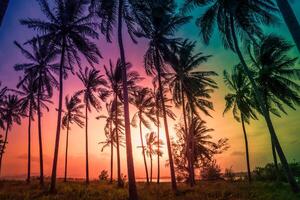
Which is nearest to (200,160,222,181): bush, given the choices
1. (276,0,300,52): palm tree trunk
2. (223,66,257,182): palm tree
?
(223,66,257,182): palm tree

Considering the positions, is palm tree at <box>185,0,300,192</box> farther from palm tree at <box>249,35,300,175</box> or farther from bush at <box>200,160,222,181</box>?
bush at <box>200,160,222,181</box>

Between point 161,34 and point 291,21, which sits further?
point 161,34

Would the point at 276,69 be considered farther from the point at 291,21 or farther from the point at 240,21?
the point at 291,21

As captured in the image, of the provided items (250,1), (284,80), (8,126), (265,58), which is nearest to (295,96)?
(284,80)

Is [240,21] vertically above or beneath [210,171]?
above

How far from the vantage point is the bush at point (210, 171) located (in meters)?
40.5

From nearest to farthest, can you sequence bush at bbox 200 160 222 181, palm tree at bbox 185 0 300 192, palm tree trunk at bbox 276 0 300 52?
palm tree trunk at bbox 276 0 300 52, palm tree at bbox 185 0 300 192, bush at bbox 200 160 222 181

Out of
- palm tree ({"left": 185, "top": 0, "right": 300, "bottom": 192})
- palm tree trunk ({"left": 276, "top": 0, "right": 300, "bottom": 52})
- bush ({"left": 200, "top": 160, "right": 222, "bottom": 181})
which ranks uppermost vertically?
palm tree ({"left": 185, "top": 0, "right": 300, "bottom": 192})

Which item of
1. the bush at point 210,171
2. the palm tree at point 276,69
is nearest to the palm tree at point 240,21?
the palm tree at point 276,69

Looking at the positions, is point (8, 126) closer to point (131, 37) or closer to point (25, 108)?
point (25, 108)

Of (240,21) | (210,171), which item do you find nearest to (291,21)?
(240,21)

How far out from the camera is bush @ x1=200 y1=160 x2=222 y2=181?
133 ft

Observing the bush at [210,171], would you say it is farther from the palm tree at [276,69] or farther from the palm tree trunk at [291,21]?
the palm tree trunk at [291,21]

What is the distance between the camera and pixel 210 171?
135 feet
